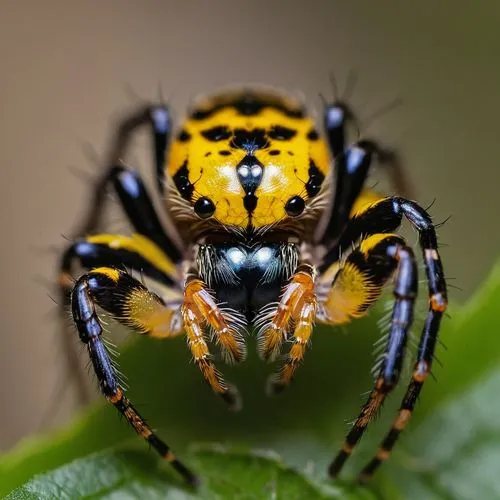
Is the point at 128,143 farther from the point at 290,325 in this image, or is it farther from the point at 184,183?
the point at 290,325

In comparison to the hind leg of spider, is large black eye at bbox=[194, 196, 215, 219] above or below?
above

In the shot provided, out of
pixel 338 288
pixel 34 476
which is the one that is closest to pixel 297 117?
pixel 338 288

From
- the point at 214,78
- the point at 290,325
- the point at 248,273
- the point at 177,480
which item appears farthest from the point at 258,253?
the point at 214,78

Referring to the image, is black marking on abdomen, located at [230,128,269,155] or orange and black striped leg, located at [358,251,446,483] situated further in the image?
black marking on abdomen, located at [230,128,269,155]

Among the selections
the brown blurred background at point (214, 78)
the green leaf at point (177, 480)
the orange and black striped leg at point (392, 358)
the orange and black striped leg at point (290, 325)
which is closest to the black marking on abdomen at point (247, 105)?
the orange and black striped leg at point (290, 325)

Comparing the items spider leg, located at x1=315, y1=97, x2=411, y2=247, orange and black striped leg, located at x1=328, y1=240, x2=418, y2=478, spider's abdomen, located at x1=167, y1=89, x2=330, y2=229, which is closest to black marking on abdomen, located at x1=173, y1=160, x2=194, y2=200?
spider's abdomen, located at x1=167, y1=89, x2=330, y2=229

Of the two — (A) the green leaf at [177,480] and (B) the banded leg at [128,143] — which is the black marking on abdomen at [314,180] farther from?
(A) the green leaf at [177,480]

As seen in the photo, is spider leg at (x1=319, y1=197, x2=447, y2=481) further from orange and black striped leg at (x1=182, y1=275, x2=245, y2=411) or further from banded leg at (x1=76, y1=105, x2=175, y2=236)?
banded leg at (x1=76, y1=105, x2=175, y2=236)
